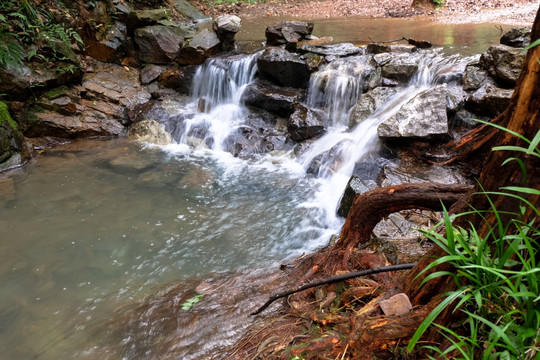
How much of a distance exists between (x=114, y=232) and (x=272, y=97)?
4788mm

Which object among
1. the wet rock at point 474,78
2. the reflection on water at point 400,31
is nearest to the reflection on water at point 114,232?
the wet rock at point 474,78

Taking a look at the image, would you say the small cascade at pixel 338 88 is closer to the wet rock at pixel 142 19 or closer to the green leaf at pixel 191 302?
the wet rock at pixel 142 19

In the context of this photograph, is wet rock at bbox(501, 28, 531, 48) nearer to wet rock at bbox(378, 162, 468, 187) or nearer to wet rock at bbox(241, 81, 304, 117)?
wet rock at bbox(378, 162, 468, 187)

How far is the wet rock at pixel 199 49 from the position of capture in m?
9.46

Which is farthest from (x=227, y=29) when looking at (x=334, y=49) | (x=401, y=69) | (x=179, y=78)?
(x=401, y=69)

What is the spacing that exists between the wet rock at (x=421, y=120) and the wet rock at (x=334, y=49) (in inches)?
116

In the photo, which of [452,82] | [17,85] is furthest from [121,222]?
[452,82]

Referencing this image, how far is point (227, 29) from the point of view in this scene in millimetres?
9547

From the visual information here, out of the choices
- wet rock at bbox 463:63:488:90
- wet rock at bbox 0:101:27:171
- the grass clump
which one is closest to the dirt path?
wet rock at bbox 463:63:488:90

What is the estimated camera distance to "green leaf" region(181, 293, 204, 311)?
3466mm

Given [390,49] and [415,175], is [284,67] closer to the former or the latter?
[390,49]

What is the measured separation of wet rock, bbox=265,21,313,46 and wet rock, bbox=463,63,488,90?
4513 mm

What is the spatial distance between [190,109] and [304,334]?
25.8 ft

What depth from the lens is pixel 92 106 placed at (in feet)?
28.2
